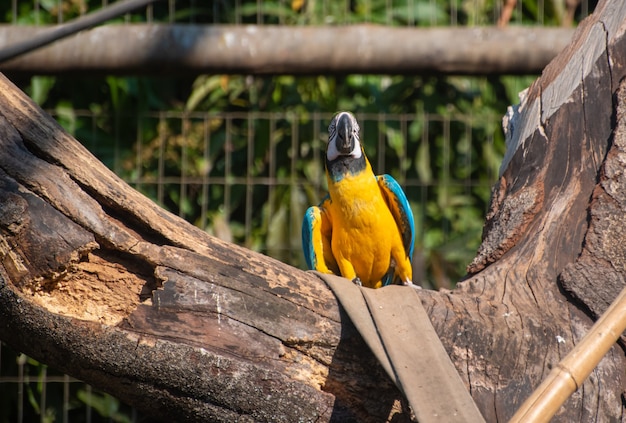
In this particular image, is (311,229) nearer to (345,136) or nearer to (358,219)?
(358,219)

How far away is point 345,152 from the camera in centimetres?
303

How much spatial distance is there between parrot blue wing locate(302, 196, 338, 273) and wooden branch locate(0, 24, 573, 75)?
2.71 feet

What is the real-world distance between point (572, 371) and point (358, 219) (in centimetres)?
152

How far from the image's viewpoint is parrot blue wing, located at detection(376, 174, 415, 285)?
305cm

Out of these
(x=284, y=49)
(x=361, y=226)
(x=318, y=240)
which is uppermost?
(x=284, y=49)

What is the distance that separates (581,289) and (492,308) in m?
0.21

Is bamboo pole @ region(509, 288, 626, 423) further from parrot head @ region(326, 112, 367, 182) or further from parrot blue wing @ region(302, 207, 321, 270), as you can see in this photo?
parrot blue wing @ region(302, 207, 321, 270)

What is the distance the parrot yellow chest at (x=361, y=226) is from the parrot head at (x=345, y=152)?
0.10 ft

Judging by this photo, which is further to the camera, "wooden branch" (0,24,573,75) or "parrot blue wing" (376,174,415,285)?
"wooden branch" (0,24,573,75)

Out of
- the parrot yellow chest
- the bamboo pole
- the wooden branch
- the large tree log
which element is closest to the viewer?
the bamboo pole

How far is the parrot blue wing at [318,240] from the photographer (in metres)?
3.14

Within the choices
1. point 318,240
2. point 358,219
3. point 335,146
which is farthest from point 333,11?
point 358,219

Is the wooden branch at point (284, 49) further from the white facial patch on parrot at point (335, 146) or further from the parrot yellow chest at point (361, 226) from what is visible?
the parrot yellow chest at point (361, 226)

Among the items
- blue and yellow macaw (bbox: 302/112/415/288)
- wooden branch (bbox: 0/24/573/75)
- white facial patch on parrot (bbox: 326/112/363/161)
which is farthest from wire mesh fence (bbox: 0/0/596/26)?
blue and yellow macaw (bbox: 302/112/415/288)
